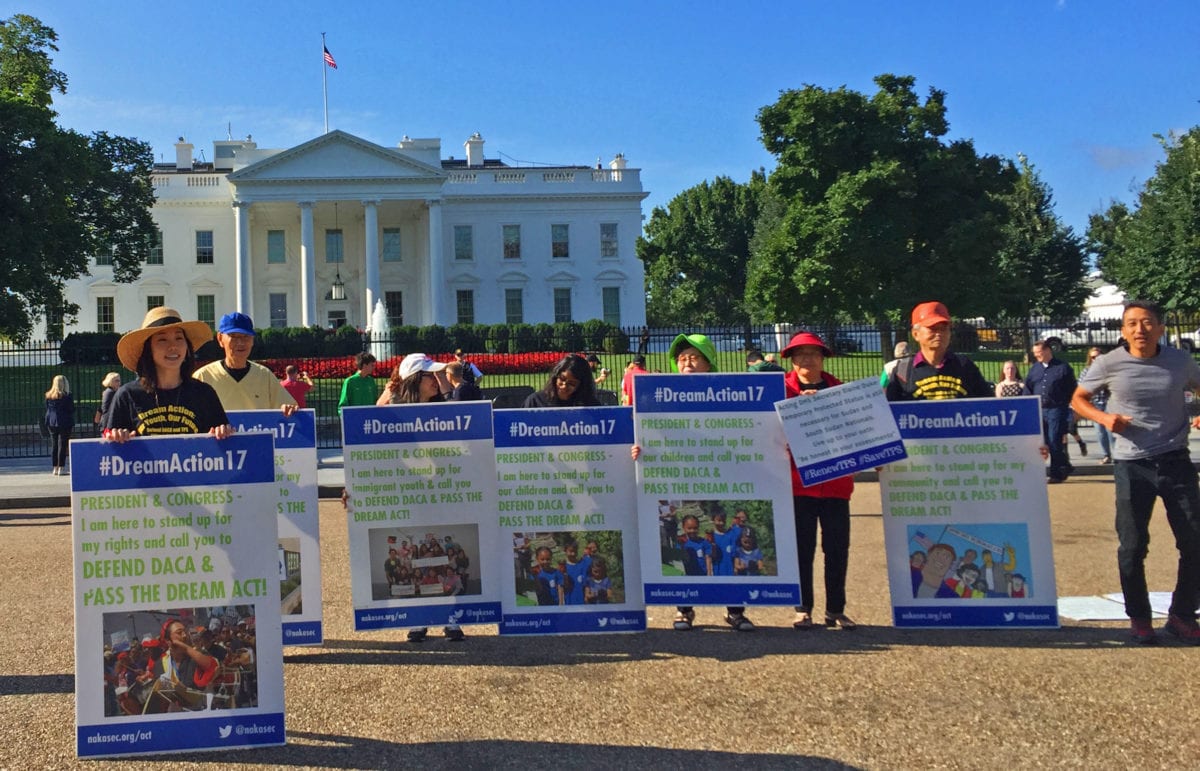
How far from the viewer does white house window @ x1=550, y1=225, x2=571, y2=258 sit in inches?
2562

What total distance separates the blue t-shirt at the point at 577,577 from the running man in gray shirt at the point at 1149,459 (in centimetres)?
301

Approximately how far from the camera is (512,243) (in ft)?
212

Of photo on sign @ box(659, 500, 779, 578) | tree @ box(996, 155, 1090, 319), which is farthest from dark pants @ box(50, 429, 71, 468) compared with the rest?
tree @ box(996, 155, 1090, 319)

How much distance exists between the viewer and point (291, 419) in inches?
240

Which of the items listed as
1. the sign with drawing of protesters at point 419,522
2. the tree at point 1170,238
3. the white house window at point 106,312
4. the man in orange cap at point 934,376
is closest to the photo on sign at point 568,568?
the sign with drawing of protesters at point 419,522

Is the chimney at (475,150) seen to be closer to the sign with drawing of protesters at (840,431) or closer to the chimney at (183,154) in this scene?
the chimney at (183,154)

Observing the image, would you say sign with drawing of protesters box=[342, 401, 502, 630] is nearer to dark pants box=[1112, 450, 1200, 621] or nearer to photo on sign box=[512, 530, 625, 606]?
photo on sign box=[512, 530, 625, 606]

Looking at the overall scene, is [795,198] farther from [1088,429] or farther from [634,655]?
[634,655]

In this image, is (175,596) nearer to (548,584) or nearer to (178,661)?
(178,661)

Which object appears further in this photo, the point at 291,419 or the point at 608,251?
the point at 608,251

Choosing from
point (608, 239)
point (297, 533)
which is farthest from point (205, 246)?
point (297, 533)

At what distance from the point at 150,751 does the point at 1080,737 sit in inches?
156

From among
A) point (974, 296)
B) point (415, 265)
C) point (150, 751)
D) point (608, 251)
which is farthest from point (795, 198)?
point (150, 751)

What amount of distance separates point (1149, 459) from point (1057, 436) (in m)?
8.71
